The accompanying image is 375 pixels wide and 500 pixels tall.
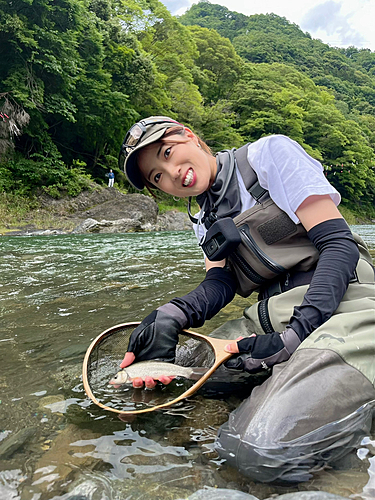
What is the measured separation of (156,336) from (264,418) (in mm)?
792

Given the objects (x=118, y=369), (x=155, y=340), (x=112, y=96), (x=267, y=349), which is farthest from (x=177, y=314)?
(x=112, y=96)

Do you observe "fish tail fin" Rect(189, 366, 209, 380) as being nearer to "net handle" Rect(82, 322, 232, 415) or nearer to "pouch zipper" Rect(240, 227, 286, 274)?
→ "net handle" Rect(82, 322, 232, 415)

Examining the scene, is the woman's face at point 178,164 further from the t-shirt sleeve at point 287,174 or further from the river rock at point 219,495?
the river rock at point 219,495

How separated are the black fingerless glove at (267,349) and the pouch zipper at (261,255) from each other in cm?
43

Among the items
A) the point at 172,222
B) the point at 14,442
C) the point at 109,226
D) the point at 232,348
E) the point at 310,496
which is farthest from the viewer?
the point at 172,222

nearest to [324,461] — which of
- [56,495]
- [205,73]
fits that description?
[56,495]

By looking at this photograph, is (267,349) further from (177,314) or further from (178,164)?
(178,164)

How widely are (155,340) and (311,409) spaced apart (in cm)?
91

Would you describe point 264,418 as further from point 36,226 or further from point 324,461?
point 36,226

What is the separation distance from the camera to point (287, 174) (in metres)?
2.12

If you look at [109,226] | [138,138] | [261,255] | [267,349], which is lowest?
[109,226]

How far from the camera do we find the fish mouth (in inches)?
88.6

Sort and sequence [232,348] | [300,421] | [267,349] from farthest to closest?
[232,348] < [267,349] < [300,421]

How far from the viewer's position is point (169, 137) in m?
2.22
